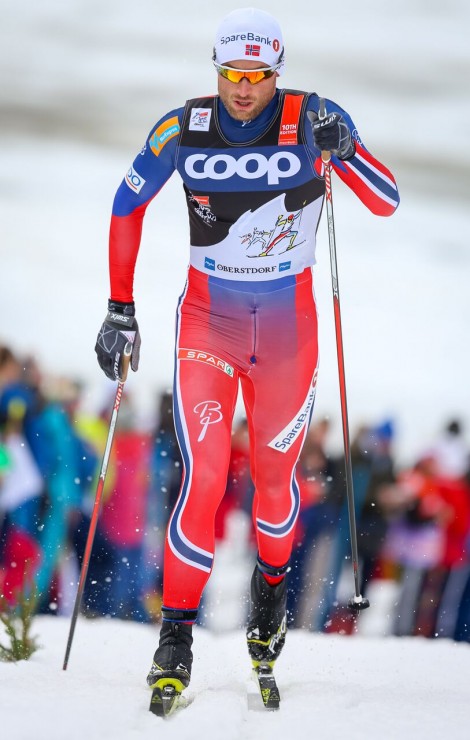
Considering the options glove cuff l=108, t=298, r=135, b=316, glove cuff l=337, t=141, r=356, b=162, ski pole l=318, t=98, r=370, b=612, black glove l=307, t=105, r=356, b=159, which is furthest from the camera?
glove cuff l=108, t=298, r=135, b=316

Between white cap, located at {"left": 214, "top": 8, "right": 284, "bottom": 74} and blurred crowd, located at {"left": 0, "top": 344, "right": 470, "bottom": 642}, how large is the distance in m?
2.54

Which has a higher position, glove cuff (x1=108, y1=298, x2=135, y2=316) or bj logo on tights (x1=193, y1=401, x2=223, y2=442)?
glove cuff (x1=108, y1=298, x2=135, y2=316)

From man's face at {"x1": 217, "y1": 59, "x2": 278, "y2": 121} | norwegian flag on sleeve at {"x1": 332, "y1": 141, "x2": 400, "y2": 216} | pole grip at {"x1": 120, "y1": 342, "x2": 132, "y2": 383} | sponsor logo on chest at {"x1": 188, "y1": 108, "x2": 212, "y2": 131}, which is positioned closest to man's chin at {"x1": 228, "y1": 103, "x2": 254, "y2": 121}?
man's face at {"x1": 217, "y1": 59, "x2": 278, "y2": 121}

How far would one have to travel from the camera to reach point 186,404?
380cm

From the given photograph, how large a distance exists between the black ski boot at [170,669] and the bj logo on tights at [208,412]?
29.6 inches

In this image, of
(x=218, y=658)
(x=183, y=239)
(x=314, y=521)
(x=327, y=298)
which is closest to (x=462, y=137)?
(x=327, y=298)

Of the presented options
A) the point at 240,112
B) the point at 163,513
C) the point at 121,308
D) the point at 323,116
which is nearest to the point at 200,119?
the point at 240,112

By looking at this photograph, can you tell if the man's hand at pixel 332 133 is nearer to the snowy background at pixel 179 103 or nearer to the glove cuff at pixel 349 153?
the glove cuff at pixel 349 153

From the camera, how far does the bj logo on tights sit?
375 centimetres

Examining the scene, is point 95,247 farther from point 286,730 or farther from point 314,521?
point 286,730

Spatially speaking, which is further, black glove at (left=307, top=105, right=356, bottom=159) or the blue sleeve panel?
the blue sleeve panel

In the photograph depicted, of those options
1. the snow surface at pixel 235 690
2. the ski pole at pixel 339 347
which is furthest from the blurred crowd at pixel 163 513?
the ski pole at pixel 339 347

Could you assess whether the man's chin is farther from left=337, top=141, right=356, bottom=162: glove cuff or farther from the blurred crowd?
the blurred crowd

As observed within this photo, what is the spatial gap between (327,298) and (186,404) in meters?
10.6
